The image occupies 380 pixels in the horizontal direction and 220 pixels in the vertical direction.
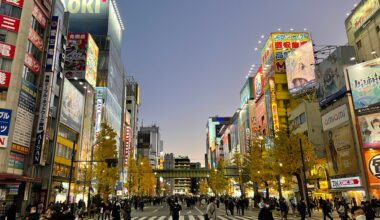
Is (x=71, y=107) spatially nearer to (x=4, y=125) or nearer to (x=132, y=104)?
(x=4, y=125)

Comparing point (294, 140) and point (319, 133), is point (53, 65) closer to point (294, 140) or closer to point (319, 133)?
point (294, 140)

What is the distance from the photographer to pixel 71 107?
4362cm

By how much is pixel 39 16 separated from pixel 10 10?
3.63m

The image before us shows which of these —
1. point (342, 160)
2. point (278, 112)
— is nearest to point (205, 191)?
point (278, 112)

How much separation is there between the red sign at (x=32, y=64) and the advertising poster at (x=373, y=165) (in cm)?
3507

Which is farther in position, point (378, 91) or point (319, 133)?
point (319, 133)

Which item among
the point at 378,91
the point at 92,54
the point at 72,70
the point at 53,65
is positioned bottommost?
the point at 378,91

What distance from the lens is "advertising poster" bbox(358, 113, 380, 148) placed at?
99.6ft

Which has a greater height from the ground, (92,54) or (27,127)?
(92,54)

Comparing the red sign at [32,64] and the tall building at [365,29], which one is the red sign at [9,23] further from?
the tall building at [365,29]

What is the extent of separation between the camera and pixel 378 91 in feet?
100

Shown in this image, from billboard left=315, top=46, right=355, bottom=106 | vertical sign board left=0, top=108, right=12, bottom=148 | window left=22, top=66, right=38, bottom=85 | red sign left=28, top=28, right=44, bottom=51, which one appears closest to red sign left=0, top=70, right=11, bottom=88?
window left=22, top=66, right=38, bottom=85

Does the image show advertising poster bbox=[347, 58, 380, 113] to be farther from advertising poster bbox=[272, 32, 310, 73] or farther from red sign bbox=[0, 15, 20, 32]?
red sign bbox=[0, 15, 20, 32]

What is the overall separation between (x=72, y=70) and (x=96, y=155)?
20.8 m
